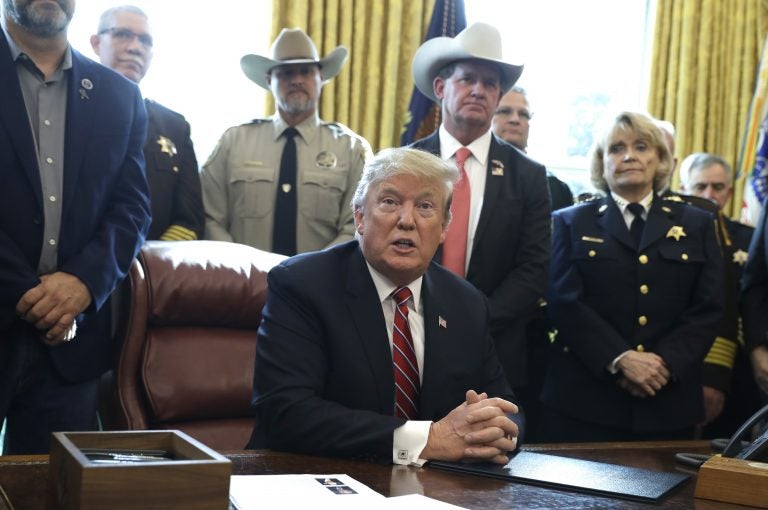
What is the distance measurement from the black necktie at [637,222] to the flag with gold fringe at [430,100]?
1.74 meters

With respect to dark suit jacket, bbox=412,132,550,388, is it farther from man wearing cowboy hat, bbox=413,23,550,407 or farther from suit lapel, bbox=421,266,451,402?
suit lapel, bbox=421,266,451,402

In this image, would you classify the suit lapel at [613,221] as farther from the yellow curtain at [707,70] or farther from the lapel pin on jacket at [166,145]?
the yellow curtain at [707,70]

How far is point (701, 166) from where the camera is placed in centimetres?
460

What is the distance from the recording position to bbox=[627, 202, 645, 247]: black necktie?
3.27 m

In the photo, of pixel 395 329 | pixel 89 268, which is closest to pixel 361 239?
pixel 395 329

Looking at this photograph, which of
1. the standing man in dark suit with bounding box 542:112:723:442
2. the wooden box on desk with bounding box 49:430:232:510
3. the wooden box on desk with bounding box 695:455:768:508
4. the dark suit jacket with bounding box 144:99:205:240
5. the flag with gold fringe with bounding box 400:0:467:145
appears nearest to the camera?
the wooden box on desk with bounding box 49:430:232:510

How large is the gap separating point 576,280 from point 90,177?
169 cm

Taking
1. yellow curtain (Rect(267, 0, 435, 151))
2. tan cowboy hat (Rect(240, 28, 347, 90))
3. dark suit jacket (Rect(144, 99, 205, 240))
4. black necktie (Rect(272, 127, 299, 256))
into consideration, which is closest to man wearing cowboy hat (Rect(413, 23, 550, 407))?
black necktie (Rect(272, 127, 299, 256))

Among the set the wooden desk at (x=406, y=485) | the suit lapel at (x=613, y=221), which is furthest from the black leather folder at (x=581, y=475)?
the suit lapel at (x=613, y=221)

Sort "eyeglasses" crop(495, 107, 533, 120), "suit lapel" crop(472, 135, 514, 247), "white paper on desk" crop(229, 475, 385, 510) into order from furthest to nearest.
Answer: "eyeglasses" crop(495, 107, 533, 120) → "suit lapel" crop(472, 135, 514, 247) → "white paper on desk" crop(229, 475, 385, 510)

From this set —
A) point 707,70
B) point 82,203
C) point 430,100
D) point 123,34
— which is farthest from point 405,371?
point 707,70

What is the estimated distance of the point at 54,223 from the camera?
98.0 inches

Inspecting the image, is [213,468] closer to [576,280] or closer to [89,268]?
[89,268]

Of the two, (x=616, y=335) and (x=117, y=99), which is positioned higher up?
(x=117, y=99)
